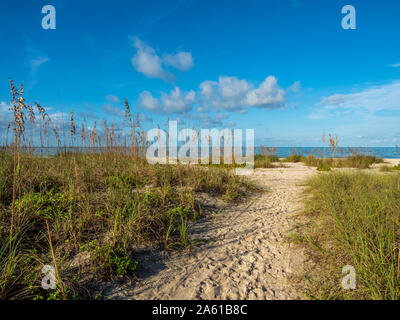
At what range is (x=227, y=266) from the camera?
293cm

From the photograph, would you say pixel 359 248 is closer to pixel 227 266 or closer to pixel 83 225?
pixel 227 266

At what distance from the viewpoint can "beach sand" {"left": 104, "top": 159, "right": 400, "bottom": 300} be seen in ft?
7.86

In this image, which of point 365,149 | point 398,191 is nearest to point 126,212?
point 398,191

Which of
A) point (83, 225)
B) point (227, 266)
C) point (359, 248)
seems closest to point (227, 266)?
point (227, 266)

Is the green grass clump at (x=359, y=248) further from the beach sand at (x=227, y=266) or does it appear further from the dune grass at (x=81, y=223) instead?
the dune grass at (x=81, y=223)

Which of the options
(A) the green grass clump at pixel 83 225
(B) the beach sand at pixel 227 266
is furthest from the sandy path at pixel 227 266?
(A) the green grass clump at pixel 83 225

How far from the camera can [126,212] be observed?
357cm

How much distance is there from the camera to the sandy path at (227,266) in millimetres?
2393

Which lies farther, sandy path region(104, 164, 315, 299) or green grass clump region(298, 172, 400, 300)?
sandy path region(104, 164, 315, 299)

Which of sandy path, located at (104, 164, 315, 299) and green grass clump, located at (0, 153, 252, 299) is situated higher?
green grass clump, located at (0, 153, 252, 299)

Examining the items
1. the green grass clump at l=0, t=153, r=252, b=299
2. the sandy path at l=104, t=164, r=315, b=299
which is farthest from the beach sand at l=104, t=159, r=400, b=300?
the green grass clump at l=0, t=153, r=252, b=299

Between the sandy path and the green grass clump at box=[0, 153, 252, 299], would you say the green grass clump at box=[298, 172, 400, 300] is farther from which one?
the green grass clump at box=[0, 153, 252, 299]
